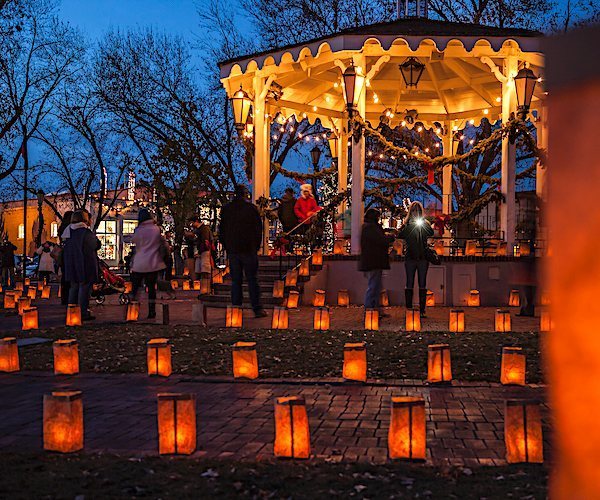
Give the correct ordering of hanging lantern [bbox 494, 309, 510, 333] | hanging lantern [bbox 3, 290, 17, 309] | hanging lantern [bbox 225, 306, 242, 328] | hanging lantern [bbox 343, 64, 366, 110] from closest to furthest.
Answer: hanging lantern [bbox 494, 309, 510, 333] < hanging lantern [bbox 225, 306, 242, 328] < hanging lantern [bbox 343, 64, 366, 110] < hanging lantern [bbox 3, 290, 17, 309]

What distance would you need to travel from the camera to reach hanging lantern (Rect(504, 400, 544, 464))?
4.39 metres

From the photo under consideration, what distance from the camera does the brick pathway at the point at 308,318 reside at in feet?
39.2

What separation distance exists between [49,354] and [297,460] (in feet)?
17.5

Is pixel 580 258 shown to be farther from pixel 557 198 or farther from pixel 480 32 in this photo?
pixel 480 32

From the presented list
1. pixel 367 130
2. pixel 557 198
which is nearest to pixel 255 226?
pixel 367 130

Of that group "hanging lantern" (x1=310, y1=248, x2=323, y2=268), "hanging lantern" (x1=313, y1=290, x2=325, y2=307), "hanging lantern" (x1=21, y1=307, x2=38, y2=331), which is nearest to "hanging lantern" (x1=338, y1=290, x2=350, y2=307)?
"hanging lantern" (x1=310, y1=248, x2=323, y2=268)

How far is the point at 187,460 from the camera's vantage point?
4.47 m

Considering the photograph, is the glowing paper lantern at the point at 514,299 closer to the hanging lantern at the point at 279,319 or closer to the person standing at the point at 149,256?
the hanging lantern at the point at 279,319

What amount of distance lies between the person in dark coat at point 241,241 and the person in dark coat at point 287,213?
5.35 meters

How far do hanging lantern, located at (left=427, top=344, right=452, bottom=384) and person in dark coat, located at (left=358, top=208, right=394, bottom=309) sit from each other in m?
5.75

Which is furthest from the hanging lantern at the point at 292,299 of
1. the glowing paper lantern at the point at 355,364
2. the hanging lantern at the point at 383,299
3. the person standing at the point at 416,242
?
the glowing paper lantern at the point at 355,364

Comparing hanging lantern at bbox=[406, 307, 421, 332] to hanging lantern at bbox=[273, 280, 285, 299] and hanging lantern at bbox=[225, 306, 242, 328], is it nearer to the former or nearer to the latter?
hanging lantern at bbox=[225, 306, 242, 328]

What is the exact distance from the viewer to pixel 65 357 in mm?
7594

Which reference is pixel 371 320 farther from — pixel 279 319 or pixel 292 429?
pixel 292 429
